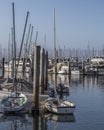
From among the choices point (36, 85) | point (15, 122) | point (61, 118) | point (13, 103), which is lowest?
point (15, 122)

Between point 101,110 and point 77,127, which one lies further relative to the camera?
point 101,110

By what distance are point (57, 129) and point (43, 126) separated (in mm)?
1627

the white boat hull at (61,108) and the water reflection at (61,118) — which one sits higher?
the white boat hull at (61,108)

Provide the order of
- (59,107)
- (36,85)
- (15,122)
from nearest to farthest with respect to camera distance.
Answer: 1. (15,122)
2. (59,107)
3. (36,85)

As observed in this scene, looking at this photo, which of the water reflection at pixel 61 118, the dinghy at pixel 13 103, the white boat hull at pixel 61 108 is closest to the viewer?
the water reflection at pixel 61 118

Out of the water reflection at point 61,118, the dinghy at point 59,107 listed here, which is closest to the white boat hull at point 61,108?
the dinghy at point 59,107

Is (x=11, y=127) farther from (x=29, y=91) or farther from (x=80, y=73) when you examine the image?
(x=80, y=73)

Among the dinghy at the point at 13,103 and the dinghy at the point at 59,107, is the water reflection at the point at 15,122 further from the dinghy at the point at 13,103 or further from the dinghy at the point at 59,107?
the dinghy at the point at 59,107

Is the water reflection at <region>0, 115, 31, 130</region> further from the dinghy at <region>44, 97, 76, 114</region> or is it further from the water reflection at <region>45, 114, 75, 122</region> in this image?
the dinghy at <region>44, 97, 76, 114</region>

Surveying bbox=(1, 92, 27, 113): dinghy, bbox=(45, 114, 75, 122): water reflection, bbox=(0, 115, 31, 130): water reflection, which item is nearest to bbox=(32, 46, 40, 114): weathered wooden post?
bbox=(1, 92, 27, 113): dinghy

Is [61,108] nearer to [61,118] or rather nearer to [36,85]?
[61,118]

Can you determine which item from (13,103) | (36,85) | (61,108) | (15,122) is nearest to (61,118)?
(61,108)

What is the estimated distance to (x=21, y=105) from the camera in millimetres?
34656

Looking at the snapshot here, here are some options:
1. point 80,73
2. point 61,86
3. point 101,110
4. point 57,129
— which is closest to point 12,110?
point 57,129
